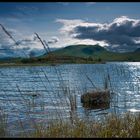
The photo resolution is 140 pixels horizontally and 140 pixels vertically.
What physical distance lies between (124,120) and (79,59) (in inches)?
71.3

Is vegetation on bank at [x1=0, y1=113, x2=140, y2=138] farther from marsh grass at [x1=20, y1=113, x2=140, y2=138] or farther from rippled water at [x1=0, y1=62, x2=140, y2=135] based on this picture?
rippled water at [x1=0, y1=62, x2=140, y2=135]

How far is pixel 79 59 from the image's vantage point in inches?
322

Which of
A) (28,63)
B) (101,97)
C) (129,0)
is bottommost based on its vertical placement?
(101,97)

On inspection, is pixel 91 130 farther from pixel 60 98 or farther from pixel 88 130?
pixel 60 98

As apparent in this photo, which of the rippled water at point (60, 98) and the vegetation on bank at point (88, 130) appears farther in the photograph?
the rippled water at point (60, 98)

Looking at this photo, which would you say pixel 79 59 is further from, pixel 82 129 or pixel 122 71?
pixel 82 129

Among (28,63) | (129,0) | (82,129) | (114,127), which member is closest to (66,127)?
(82,129)

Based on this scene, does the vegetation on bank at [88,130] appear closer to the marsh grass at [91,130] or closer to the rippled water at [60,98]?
the marsh grass at [91,130]

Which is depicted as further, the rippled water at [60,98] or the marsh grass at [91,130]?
the rippled water at [60,98]

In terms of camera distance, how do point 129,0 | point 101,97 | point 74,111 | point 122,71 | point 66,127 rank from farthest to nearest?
point 101,97
point 122,71
point 74,111
point 66,127
point 129,0

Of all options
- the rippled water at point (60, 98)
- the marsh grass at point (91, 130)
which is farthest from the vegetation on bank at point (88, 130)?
the rippled water at point (60, 98)

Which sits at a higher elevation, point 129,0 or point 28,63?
point 129,0

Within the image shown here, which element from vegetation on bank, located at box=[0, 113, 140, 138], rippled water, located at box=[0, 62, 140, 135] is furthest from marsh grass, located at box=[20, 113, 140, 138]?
rippled water, located at box=[0, 62, 140, 135]

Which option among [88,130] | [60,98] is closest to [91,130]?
[88,130]
